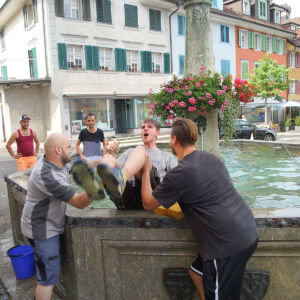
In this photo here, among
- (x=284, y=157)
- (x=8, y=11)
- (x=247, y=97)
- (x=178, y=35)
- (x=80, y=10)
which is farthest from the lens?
(x=178, y=35)

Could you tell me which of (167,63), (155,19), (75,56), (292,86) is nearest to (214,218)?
(75,56)

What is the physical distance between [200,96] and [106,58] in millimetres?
18209

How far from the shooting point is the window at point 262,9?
3188 cm

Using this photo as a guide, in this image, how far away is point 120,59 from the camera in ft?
74.0

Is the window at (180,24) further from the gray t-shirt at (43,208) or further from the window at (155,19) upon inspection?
the gray t-shirt at (43,208)

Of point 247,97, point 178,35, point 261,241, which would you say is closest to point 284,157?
point 247,97

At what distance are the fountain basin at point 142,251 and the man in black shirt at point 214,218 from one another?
28 cm

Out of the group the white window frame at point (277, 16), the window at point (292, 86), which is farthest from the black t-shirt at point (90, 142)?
the window at point (292, 86)

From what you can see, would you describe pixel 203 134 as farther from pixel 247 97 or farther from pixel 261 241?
pixel 261 241

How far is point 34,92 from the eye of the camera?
21.9 m

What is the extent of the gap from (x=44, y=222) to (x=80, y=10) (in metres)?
20.6

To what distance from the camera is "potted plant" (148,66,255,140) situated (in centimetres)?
514

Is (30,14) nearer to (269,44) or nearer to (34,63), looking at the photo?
(34,63)

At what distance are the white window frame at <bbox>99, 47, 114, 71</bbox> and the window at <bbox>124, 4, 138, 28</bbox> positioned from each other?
2334 millimetres
